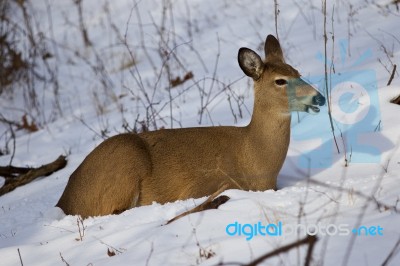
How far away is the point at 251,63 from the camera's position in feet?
18.4

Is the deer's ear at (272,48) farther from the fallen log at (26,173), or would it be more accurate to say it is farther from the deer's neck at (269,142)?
the fallen log at (26,173)

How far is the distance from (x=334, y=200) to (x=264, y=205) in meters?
0.39

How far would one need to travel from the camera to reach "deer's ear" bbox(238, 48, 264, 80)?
5.52 meters

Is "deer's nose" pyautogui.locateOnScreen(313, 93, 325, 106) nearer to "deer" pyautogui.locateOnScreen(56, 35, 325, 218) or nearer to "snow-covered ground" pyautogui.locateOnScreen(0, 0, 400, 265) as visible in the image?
"deer" pyautogui.locateOnScreen(56, 35, 325, 218)

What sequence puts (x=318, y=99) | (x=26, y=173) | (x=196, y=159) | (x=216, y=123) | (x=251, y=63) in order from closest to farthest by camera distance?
1. (x=318, y=99)
2. (x=196, y=159)
3. (x=251, y=63)
4. (x=26, y=173)
5. (x=216, y=123)

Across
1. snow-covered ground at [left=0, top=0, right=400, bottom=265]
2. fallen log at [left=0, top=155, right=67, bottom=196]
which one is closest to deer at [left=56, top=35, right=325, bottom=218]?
snow-covered ground at [left=0, top=0, right=400, bottom=265]

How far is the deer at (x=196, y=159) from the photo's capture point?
539 centimetres

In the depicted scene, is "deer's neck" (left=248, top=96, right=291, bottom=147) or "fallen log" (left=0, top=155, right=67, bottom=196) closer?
"deer's neck" (left=248, top=96, right=291, bottom=147)

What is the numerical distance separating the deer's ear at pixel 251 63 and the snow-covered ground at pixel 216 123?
765mm

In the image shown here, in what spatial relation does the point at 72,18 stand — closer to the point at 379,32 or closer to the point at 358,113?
the point at 379,32

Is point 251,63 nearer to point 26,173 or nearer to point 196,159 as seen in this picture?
point 196,159

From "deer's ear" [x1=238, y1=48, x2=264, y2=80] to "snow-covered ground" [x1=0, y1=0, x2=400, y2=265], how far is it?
2.51 feet

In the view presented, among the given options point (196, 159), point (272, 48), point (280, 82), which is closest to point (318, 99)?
point (280, 82)

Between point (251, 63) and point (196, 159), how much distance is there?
84 centimetres
